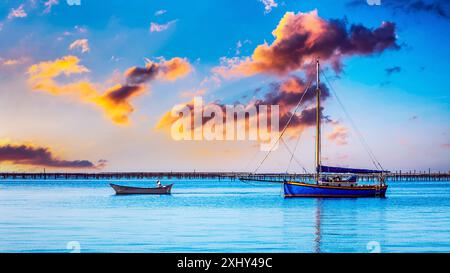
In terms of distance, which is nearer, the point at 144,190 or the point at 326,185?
the point at 326,185

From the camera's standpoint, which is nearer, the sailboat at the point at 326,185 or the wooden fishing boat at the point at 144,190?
the sailboat at the point at 326,185

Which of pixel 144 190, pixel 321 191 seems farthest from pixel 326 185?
pixel 144 190

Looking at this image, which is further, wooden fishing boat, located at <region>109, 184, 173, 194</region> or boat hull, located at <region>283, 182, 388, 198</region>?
wooden fishing boat, located at <region>109, 184, 173, 194</region>

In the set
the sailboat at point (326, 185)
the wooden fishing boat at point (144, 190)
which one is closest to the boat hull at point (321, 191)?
the sailboat at point (326, 185)

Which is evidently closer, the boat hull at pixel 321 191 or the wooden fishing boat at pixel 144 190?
the boat hull at pixel 321 191

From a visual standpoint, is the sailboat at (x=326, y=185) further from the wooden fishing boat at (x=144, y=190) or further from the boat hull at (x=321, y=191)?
the wooden fishing boat at (x=144, y=190)

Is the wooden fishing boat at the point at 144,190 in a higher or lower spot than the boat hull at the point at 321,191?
lower

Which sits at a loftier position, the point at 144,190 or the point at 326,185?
the point at 326,185

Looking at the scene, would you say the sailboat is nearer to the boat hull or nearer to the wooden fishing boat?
the boat hull

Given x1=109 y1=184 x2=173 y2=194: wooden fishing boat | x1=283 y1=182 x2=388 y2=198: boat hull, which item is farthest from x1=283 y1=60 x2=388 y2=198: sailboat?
→ x1=109 y1=184 x2=173 y2=194: wooden fishing boat

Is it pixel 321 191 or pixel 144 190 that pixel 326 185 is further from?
pixel 144 190
